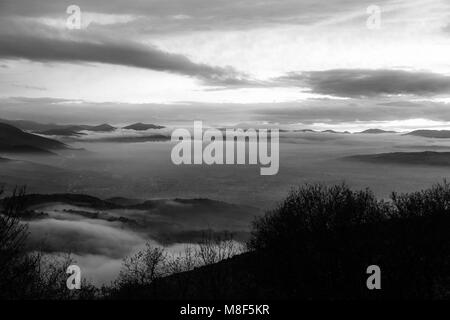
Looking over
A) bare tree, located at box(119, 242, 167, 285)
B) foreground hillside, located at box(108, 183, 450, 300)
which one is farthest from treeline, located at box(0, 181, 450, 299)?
bare tree, located at box(119, 242, 167, 285)

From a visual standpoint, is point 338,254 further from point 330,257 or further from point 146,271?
point 146,271

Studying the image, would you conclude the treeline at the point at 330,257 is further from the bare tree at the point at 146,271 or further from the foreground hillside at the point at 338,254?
the bare tree at the point at 146,271

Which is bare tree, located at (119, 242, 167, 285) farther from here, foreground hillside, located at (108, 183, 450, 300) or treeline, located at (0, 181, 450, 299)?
foreground hillside, located at (108, 183, 450, 300)

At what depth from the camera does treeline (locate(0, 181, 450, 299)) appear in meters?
46.2

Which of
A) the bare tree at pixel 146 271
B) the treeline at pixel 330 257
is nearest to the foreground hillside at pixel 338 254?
the treeline at pixel 330 257

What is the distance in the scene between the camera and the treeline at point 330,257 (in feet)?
152

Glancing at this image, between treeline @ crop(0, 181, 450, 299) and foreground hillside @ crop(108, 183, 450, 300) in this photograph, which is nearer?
treeline @ crop(0, 181, 450, 299)

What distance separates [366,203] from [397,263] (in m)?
14.0

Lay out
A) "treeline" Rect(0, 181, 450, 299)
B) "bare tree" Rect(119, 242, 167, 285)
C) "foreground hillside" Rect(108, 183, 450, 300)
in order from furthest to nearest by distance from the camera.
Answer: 1. "bare tree" Rect(119, 242, 167, 285)
2. "foreground hillside" Rect(108, 183, 450, 300)
3. "treeline" Rect(0, 181, 450, 299)
